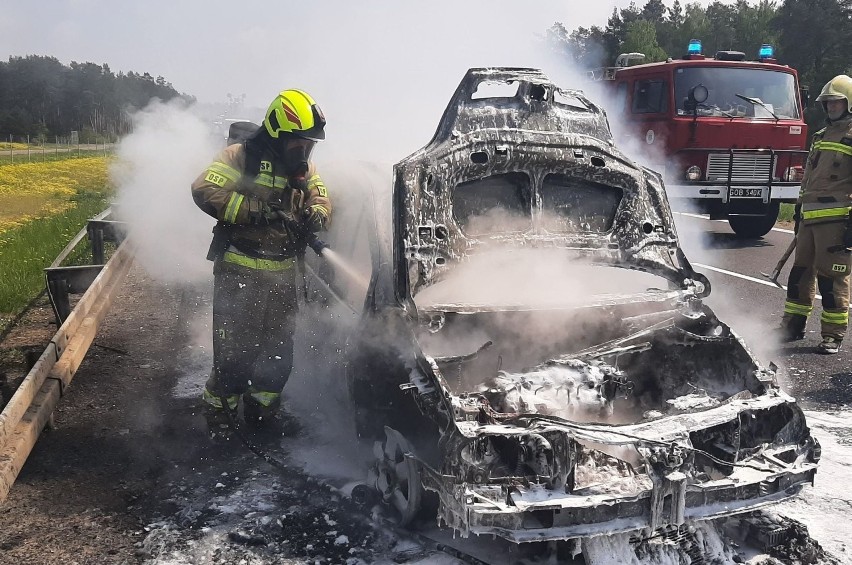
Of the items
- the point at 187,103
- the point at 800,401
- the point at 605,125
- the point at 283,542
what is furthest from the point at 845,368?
the point at 187,103

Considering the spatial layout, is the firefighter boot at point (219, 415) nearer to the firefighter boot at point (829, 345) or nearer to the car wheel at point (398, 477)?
the car wheel at point (398, 477)

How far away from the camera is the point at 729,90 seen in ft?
38.6

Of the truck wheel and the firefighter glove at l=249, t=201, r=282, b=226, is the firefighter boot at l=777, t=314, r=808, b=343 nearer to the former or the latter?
the firefighter glove at l=249, t=201, r=282, b=226

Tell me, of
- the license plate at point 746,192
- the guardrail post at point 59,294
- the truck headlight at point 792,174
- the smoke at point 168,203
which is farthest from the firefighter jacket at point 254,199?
the truck headlight at point 792,174

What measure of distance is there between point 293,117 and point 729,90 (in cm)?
920

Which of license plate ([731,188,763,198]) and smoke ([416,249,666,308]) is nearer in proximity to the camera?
smoke ([416,249,666,308])

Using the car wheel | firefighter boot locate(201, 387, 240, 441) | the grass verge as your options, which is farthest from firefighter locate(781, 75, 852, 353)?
the grass verge

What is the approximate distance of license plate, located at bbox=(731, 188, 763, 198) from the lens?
11750 millimetres

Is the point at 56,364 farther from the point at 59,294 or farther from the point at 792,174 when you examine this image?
the point at 792,174

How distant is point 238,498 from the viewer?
13.0 feet

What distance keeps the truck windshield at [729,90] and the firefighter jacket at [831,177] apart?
495 centimetres

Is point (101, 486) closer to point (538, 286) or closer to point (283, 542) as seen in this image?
point (283, 542)

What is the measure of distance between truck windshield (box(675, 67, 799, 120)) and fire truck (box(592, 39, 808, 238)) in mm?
15

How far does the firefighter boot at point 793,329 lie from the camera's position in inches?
278
